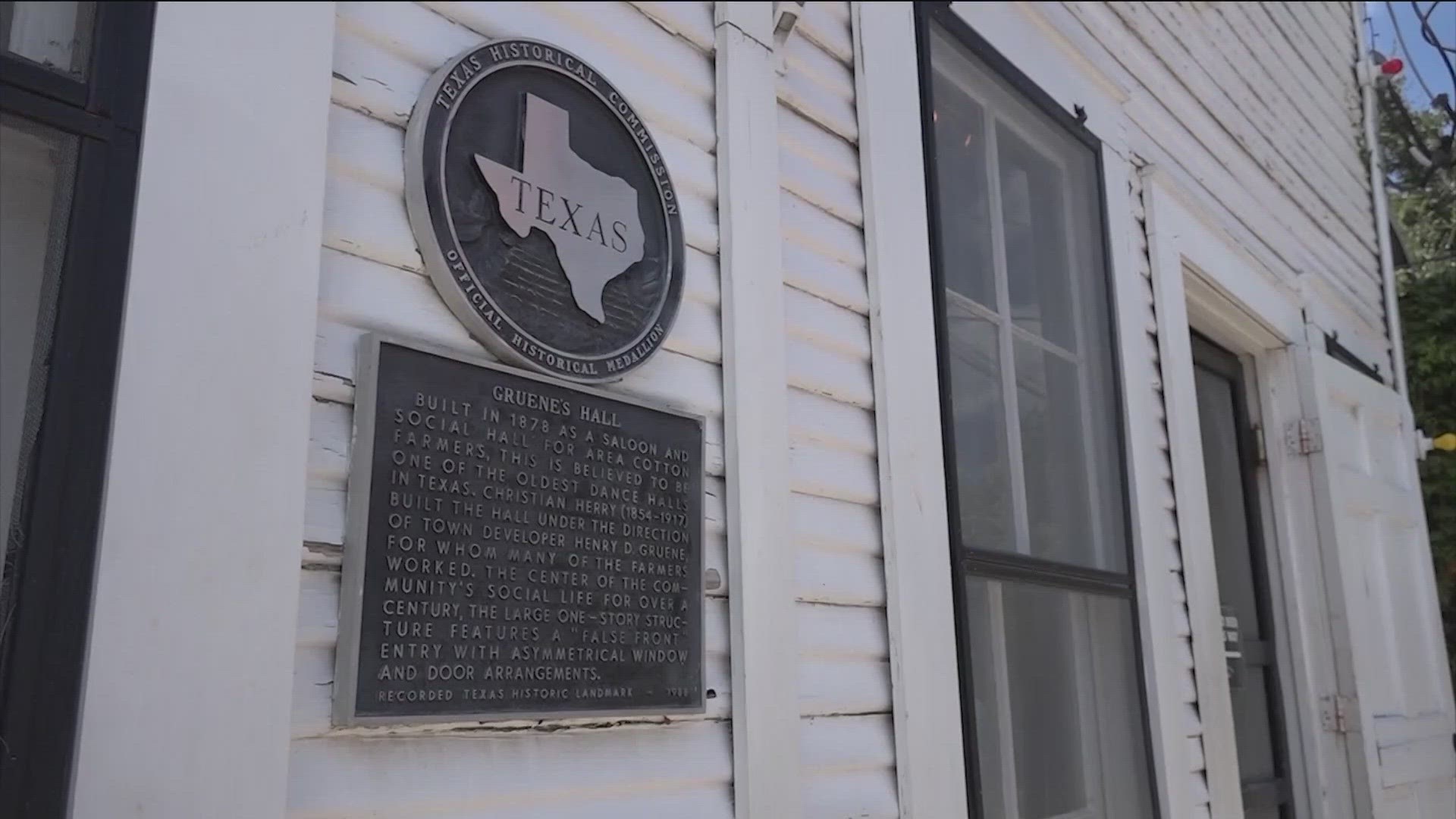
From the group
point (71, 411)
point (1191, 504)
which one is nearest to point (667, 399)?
point (71, 411)

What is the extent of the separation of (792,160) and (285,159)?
1138 mm

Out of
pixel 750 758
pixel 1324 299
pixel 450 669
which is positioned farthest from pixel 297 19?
pixel 1324 299

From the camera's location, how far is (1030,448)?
9.37 feet

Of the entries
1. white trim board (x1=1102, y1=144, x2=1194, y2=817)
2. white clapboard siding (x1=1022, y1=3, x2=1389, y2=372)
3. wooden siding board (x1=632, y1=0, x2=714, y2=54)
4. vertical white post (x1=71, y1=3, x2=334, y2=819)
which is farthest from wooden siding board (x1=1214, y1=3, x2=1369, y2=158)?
vertical white post (x1=71, y1=3, x2=334, y2=819)

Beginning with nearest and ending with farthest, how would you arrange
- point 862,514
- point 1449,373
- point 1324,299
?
point 862,514 → point 1324,299 → point 1449,373

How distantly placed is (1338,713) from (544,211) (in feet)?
11.4

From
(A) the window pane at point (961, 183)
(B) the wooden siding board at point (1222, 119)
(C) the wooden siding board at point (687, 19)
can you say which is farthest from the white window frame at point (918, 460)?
(B) the wooden siding board at point (1222, 119)

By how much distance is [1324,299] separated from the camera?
499 cm

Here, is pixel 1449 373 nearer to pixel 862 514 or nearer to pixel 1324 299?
pixel 1324 299

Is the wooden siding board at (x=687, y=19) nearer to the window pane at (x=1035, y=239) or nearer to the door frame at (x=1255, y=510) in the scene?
the window pane at (x=1035, y=239)

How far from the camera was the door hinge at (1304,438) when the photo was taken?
13.4ft

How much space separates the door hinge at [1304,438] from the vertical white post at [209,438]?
3730mm

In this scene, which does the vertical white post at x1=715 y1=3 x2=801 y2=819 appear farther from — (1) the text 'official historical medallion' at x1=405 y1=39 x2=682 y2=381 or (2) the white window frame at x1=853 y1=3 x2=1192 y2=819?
(2) the white window frame at x1=853 y1=3 x2=1192 y2=819

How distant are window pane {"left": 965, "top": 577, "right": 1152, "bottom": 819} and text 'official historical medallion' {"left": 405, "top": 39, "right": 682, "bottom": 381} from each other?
107cm
